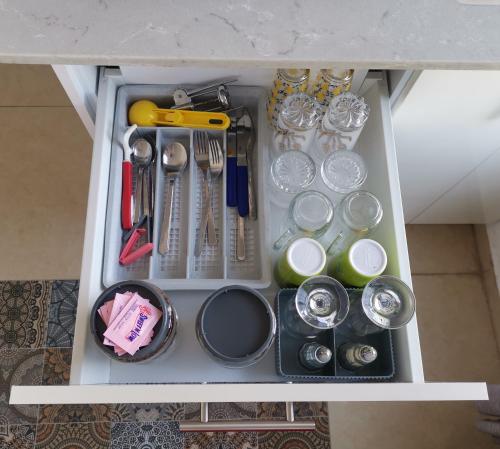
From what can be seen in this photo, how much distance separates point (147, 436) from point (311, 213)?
0.81 metres

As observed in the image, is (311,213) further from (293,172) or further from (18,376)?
(18,376)

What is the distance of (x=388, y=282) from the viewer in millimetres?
656

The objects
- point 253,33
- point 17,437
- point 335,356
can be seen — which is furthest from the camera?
point 17,437

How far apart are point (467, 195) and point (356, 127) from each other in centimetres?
57

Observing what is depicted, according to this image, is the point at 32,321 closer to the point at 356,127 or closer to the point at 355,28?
the point at 356,127

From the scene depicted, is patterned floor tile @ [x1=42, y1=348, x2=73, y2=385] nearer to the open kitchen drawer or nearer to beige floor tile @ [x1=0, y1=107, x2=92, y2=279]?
beige floor tile @ [x1=0, y1=107, x2=92, y2=279]

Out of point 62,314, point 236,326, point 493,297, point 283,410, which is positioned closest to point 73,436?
point 62,314

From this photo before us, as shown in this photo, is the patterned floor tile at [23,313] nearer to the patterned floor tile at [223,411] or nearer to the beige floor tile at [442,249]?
the patterned floor tile at [223,411]

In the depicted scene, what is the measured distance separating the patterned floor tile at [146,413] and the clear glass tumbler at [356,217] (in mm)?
716

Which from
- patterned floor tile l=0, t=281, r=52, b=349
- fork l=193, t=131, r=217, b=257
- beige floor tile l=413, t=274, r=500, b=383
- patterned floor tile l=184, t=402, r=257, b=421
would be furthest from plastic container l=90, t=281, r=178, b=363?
beige floor tile l=413, t=274, r=500, b=383

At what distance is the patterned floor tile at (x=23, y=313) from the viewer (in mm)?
1247

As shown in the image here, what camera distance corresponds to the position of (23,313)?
126 cm

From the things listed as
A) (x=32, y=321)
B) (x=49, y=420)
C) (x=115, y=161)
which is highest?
(x=115, y=161)

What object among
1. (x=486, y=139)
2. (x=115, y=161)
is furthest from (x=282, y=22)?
(x=486, y=139)
